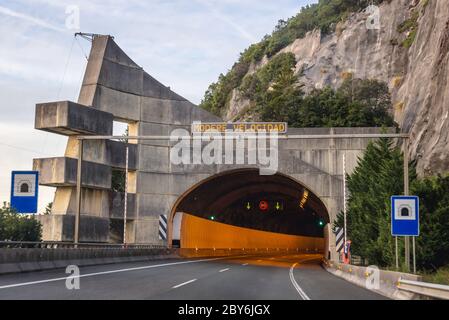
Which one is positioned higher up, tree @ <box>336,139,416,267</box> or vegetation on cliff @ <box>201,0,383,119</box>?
vegetation on cliff @ <box>201,0,383,119</box>

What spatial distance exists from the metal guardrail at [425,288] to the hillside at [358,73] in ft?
73.2

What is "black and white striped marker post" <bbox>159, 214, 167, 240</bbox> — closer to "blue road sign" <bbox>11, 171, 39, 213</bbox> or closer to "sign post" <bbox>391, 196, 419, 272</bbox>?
"blue road sign" <bbox>11, 171, 39, 213</bbox>

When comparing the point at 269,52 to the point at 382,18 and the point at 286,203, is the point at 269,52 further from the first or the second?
the point at 286,203

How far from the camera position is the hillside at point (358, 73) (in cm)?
4134

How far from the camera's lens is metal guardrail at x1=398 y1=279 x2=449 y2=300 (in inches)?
487

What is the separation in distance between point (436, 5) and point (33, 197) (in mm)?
36391

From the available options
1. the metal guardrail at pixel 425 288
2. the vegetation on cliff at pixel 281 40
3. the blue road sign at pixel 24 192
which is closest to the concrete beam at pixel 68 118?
the blue road sign at pixel 24 192

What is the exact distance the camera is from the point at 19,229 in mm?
50219

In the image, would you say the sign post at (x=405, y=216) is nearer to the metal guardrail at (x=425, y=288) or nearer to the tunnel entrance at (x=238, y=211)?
the metal guardrail at (x=425, y=288)

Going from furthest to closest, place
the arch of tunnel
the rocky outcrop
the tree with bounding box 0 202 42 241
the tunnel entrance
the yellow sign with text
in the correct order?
the tunnel entrance → the tree with bounding box 0 202 42 241 → the yellow sign with text → the arch of tunnel → the rocky outcrop

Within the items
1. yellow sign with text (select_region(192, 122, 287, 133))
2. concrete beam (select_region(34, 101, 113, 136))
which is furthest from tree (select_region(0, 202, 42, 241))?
yellow sign with text (select_region(192, 122, 287, 133))

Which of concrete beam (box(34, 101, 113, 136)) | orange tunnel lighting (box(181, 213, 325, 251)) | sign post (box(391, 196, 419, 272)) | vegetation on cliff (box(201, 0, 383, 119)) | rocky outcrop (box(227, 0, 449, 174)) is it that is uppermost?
vegetation on cliff (box(201, 0, 383, 119))

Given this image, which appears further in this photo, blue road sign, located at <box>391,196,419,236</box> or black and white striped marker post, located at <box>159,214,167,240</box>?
black and white striped marker post, located at <box>159,214,167,240</box>

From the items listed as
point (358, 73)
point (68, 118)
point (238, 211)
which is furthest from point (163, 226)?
point (358, 73)
